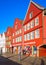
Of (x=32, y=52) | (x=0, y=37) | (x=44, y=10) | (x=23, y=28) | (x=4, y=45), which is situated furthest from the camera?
(x=0, y=37)

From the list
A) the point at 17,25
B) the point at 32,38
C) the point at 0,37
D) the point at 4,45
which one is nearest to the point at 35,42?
the point at 32,38

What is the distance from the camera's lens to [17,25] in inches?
2349

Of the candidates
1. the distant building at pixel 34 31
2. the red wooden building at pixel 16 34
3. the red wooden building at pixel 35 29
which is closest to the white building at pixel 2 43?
the red wooden building at pixel 16 34

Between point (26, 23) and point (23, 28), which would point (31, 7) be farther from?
point (23, 28)

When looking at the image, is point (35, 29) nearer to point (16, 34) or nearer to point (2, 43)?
point (16, 34)

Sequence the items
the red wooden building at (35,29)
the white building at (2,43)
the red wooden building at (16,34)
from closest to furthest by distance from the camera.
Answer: the red wooden building at (35,29), the red wooden building at (16,34), the white building at (2,43)

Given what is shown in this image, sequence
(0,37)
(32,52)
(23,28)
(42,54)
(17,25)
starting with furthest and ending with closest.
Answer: (0,37) → (17,25) → (23,28) → (32,52) → (42,54)

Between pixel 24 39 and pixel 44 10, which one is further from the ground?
pixel 44 10

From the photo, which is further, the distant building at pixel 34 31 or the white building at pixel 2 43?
the white building at pixel 2 43

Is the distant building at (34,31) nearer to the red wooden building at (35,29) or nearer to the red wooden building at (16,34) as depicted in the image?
the red wooden building at (35,29)

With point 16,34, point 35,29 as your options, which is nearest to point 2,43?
point 16,34

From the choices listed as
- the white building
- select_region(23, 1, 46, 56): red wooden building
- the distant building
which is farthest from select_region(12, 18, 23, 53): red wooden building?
the white building

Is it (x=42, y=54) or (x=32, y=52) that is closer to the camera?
(x=42, y=54)

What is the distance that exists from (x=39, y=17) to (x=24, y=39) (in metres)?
12.5
